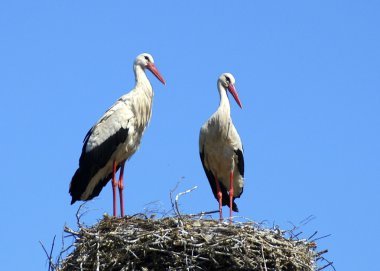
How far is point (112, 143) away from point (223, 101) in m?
1.42

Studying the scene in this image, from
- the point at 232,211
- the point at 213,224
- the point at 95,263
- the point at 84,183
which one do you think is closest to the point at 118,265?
the point at 95,263

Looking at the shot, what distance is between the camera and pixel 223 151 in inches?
528

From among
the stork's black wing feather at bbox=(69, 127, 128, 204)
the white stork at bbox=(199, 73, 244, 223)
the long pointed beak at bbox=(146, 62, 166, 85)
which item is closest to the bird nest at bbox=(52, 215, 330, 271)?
the stork's black wing feather at bbox=(69, 127, 128, 204)

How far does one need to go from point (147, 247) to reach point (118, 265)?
28 centimetres

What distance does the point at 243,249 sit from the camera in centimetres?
1045

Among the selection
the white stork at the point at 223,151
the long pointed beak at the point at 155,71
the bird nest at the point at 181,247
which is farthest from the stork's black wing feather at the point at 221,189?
the bird nest at the point at 181,247

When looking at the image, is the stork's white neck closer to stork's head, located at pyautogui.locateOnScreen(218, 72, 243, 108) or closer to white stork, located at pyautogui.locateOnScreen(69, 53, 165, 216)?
stork's head, located at pyautogui.locateOnScreen(218, 72, 243, 108)

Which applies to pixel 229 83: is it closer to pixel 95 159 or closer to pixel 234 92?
pixel 234 92

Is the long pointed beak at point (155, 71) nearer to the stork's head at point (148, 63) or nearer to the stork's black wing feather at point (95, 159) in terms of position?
the stork's head at point (148, 63)

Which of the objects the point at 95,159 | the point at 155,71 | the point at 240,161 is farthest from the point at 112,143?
the point at 240,161

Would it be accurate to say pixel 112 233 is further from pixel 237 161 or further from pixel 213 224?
pixel 237 161

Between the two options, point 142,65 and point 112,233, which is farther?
point 142,65

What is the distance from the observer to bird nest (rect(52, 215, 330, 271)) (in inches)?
407

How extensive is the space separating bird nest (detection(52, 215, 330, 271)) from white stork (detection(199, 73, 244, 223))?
250 cm
